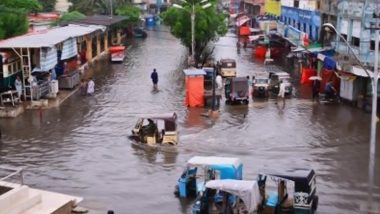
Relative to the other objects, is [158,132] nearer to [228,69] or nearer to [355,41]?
[355,41]

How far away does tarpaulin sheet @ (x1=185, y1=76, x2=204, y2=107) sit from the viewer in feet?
105

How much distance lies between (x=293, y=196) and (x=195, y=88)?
1581 cm

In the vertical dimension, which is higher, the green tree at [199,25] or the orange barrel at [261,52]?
the green tree at [199,25]

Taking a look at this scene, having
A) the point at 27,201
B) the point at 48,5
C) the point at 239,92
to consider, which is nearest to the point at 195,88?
the point at 239,92

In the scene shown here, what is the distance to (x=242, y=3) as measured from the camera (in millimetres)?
106375

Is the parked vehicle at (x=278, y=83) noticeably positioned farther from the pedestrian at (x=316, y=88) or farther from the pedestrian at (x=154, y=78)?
the pedestrian at (x=154, y=78)

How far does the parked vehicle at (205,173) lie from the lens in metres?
18.2

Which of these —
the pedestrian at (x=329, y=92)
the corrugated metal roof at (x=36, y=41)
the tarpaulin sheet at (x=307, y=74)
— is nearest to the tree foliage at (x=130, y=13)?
the corrugated metal roof at (x=36, y=41)

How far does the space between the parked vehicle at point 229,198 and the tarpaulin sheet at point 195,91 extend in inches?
608

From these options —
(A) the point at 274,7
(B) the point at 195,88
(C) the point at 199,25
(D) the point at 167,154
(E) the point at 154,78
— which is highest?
(A) the point at 274,7

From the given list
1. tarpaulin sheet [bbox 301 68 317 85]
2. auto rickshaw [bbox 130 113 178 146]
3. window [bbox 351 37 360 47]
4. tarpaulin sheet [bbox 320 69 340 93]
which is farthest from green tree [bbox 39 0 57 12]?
auto rickshaw [bbox 130 113 178 146]

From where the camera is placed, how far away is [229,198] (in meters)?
16.5

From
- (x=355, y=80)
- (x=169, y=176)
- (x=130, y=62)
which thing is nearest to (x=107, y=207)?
(x=169, y=176)

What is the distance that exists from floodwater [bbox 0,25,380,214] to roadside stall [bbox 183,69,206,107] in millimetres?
709
